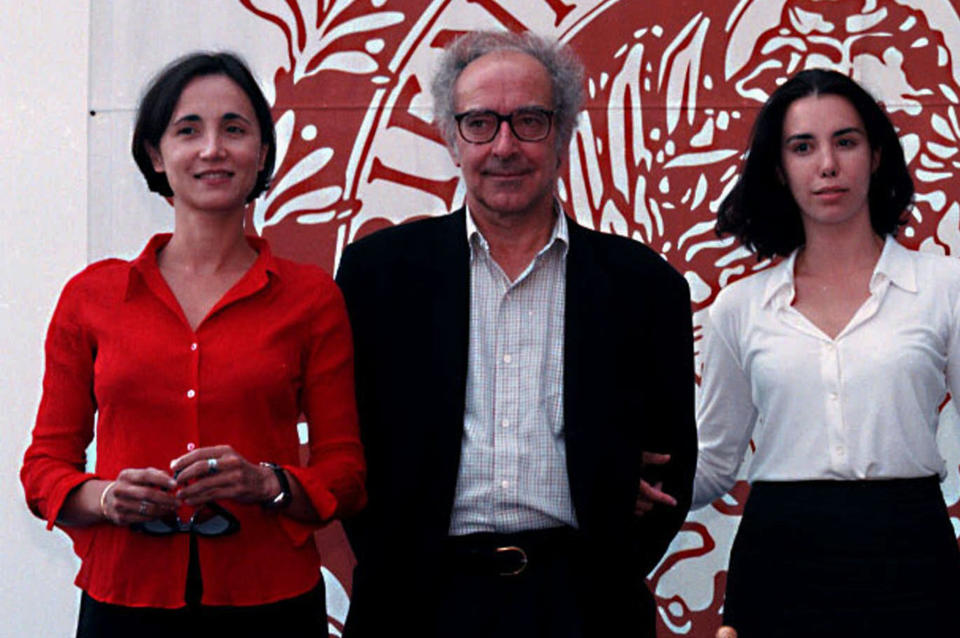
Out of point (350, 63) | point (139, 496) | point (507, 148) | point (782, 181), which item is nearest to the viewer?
point (139, 496)

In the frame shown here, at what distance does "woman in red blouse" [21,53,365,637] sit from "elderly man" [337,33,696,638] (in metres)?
0.12

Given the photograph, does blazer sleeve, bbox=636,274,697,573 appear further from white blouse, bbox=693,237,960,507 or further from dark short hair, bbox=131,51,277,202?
dark short hair, bbox=131,51,277,202

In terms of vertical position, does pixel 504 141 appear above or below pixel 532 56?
below

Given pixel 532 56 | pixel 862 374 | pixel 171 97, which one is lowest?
pixel 862 374

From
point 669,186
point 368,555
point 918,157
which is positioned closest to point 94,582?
point 368,555

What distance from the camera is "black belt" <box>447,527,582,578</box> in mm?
1964

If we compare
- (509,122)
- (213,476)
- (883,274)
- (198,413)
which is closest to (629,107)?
(883,274)

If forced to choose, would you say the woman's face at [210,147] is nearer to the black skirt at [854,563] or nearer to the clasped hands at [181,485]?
the clasped hands at [181,485]

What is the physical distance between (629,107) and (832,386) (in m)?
1.21

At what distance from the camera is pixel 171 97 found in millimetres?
2004

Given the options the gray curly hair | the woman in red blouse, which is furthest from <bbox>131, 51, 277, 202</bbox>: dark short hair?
the gray curly hair

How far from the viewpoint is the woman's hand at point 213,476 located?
5.55 ft

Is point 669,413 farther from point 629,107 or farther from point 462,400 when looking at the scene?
point 629,107

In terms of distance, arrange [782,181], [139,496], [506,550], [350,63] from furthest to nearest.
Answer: [350,63]
[782,181]
[506,550]
[139,496]
